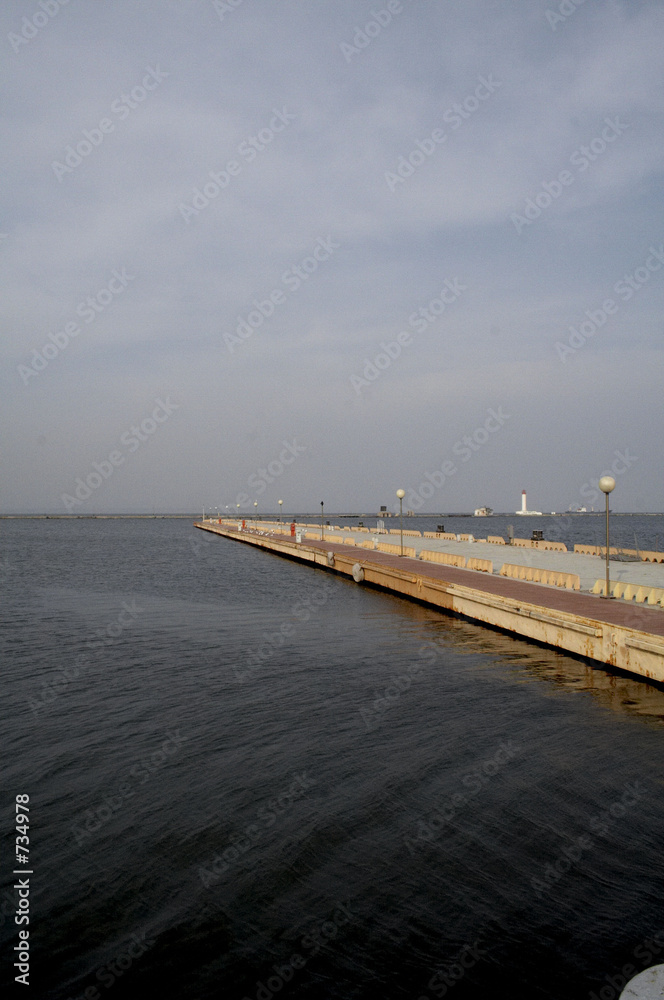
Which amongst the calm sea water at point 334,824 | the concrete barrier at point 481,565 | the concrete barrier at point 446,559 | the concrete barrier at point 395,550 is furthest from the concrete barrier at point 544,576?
the concrete barrier at point 395,550

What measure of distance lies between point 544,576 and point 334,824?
21.1 m

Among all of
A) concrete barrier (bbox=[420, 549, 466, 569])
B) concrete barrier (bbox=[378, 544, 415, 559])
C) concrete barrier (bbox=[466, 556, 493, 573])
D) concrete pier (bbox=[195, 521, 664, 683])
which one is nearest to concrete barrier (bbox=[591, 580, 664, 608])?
concrete pier (bbox=[195, 521, 664, 683])

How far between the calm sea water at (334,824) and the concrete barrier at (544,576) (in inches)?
272

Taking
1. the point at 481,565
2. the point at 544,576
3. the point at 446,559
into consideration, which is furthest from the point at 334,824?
the point at 446,559

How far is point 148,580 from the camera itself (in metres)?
47.3

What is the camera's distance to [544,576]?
2914 cm

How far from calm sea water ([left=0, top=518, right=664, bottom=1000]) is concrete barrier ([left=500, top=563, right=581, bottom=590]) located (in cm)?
691

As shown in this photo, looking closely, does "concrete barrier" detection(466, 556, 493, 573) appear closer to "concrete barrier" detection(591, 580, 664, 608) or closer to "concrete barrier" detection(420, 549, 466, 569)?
"concrete barrier" detection(420, 549, 466, 569)

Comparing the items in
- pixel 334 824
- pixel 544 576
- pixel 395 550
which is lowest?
pixel 334 824

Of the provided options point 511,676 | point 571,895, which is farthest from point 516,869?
point 511,676

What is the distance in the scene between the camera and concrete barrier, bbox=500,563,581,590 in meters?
27.1

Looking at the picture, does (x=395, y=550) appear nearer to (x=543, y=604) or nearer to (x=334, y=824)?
(x=543, y=604)

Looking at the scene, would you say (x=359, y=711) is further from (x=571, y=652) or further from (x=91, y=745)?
(x=571, y=652)

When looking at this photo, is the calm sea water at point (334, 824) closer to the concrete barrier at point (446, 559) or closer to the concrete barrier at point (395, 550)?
the concrete barrier at point (446, 559)
